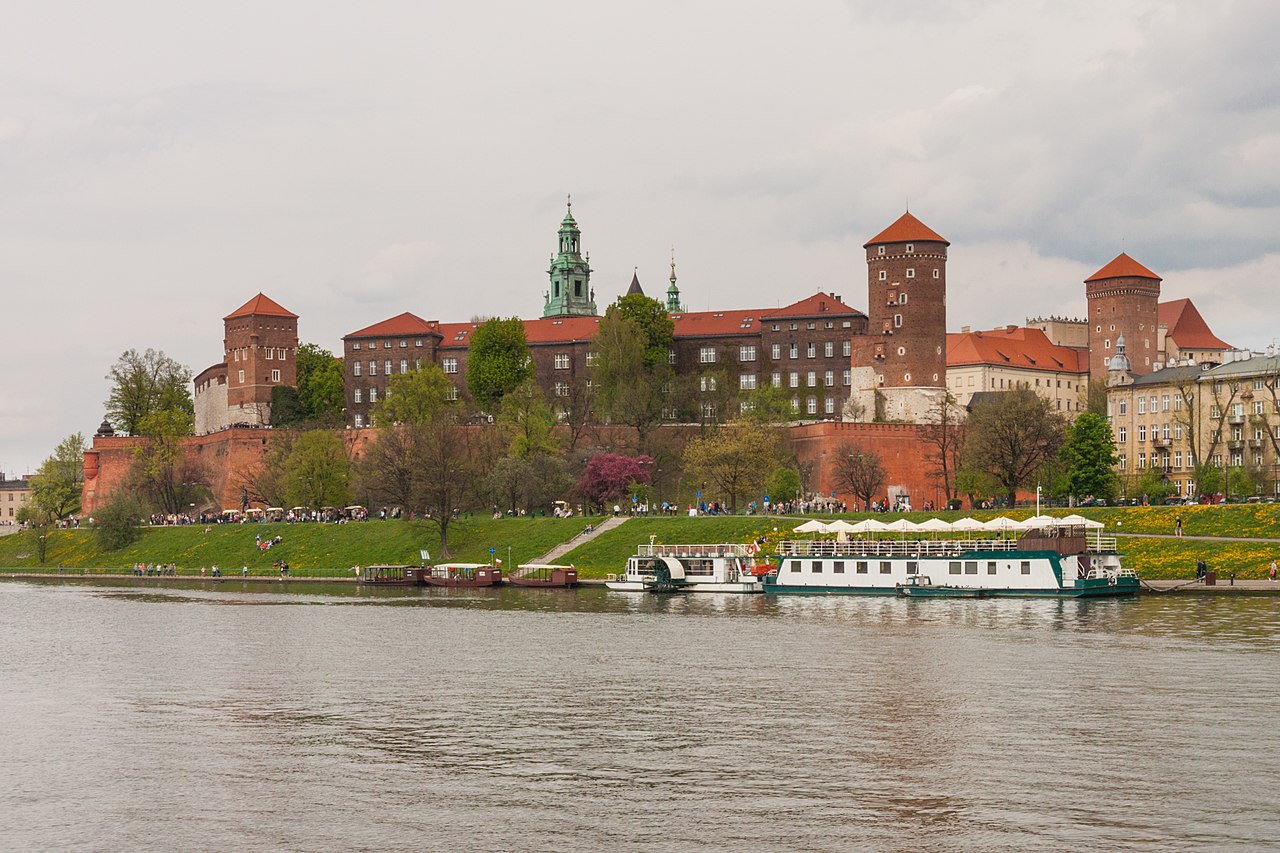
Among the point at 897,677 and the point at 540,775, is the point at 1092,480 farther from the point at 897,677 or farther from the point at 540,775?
the point at 540,775

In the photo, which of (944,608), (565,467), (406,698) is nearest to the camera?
(406,698)

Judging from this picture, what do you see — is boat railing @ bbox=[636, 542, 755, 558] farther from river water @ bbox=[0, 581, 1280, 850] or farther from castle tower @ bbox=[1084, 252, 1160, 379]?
castle tower @ bbox=[1084, 252, 1160, 379]

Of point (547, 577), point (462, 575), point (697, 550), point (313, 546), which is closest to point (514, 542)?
point (462, 575)

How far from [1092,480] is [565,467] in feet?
100

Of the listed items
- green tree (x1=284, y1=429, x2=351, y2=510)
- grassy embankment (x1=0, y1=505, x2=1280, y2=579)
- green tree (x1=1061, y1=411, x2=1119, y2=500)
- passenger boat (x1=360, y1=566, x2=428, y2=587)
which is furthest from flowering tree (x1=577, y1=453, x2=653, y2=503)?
green tree (x1=1061, y1=411, x2=1119, y2=500)

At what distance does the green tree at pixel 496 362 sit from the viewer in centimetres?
12051

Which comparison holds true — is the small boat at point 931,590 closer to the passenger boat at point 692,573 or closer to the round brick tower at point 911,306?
the passenger boat at point 692,573

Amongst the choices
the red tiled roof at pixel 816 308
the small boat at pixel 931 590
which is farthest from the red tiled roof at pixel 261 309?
the small boat at pixel 931 590

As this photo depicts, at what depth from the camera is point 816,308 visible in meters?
122

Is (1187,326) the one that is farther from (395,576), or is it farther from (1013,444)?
(395,576)

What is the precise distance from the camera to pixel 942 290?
367 ft

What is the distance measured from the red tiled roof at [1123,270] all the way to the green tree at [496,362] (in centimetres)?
4856

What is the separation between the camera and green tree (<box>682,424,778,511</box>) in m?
90.3

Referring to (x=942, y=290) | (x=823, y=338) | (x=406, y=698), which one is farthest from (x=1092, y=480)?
(x=406, y=698)
